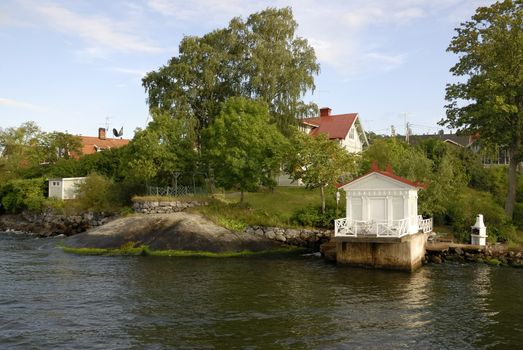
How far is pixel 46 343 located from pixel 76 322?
220cm

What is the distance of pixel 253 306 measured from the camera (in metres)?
20.1

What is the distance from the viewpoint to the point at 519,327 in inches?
695

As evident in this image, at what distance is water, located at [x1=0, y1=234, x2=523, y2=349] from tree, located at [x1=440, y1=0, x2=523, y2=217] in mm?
12967

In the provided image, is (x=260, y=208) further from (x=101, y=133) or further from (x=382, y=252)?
(x=101, y=133)

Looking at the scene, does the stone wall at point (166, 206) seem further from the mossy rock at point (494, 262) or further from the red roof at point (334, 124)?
the mossy rock at point (494, 262)

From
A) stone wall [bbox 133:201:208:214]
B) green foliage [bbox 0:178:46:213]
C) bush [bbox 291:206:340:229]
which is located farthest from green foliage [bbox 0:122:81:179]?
bush [bbox 291:206:340:229]

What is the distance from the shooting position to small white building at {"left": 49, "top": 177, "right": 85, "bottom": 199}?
53.8 metres

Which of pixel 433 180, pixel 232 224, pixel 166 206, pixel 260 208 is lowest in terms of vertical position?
pixel 232 224

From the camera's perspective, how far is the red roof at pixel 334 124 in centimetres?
5663

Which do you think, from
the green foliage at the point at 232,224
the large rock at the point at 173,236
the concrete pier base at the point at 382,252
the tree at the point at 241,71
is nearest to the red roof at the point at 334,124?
the tree at the point at 241,71

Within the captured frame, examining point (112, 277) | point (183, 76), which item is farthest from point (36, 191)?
point (112, 277)

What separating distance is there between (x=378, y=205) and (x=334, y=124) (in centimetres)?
3004

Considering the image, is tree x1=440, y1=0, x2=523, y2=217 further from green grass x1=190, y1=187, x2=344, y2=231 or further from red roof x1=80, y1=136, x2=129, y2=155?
red roof x1=80, y1=136, x2=129, y2=155

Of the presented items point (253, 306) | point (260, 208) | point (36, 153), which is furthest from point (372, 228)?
point (36, 153)
